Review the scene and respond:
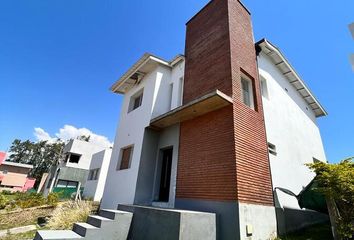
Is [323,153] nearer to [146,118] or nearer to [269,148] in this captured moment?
[269,148]

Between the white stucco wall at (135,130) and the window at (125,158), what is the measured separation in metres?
0.23

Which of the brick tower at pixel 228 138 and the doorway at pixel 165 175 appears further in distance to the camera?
the doorway at pixel 165 175

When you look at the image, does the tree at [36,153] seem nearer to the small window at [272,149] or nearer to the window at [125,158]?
the window at [125,158]

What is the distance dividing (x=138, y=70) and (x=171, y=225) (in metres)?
8.90

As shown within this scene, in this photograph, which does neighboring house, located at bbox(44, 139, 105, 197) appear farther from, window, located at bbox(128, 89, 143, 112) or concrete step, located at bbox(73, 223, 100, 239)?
concrete step, located at bbox(73, 223, 100, 239)

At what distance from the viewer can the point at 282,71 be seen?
11391 millimetres

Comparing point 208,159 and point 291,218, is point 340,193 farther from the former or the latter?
point 208,159

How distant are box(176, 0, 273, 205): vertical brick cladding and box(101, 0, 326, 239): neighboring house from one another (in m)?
0.04

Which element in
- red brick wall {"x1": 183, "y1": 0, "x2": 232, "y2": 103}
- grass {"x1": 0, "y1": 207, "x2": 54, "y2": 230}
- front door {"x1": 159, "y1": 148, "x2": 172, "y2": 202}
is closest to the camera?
red brick wall {"x1": 183, "y1": 0, "x2": 232, "y2": 103}

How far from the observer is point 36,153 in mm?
63906

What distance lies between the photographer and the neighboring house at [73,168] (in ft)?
87.0

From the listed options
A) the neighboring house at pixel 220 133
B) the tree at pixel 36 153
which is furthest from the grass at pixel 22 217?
the tree at pixel 36 153

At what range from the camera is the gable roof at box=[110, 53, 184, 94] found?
1018 centimetres

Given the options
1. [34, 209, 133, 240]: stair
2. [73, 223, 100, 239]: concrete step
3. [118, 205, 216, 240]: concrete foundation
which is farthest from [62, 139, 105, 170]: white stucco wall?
[118, 205, 216, 240]: concrete foundation
